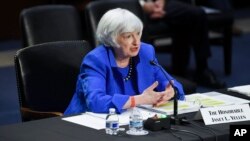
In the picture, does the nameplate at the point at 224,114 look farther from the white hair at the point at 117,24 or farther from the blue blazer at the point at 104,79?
the white hair at the point at 117,24

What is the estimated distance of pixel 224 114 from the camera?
3766 millimetres

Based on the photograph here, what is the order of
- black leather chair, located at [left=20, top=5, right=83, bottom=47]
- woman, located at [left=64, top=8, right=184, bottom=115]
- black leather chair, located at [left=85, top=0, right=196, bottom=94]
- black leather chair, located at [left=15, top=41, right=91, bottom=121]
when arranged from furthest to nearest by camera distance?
black leather chair, located at [left=85, top=0, right=196, bottom=94]
black leather chair, located at [left=20, top=5, right=83, bottom=47]
black leather chair, located at [left=15, top=41, right=91, bottom=121]
woman, located at [left=64, top=8, right=184, bottom=115]

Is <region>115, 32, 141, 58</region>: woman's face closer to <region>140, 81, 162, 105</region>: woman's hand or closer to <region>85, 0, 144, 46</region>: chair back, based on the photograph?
<region>140, 81, 162, 105</region>: woman's hand

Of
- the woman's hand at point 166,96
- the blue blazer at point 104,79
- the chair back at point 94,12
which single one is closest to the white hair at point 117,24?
the blue blazer at point 104,79

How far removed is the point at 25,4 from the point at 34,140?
6.06 meters

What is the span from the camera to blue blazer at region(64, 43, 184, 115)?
410 centimetres

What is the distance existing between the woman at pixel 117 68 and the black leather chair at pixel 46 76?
0.26 m

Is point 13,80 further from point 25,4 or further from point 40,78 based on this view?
point 40,78

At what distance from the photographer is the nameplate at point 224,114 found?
375cm

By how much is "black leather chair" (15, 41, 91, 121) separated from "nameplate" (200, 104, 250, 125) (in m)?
1.07

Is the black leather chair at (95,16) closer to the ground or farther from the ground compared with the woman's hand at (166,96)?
farther from the ground

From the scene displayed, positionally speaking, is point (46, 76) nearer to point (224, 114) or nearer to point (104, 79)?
point (104, 79)

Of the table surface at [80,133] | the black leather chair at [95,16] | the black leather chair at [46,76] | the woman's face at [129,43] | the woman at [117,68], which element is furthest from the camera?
the black leather chair at [95,16]

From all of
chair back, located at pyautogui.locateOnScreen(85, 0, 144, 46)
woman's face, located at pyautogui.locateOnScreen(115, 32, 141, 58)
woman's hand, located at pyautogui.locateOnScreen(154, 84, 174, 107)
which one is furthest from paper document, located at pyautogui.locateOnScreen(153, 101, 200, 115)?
chair back, located at pyautogui.locateOnScreen(85, 0, 144, 46)
